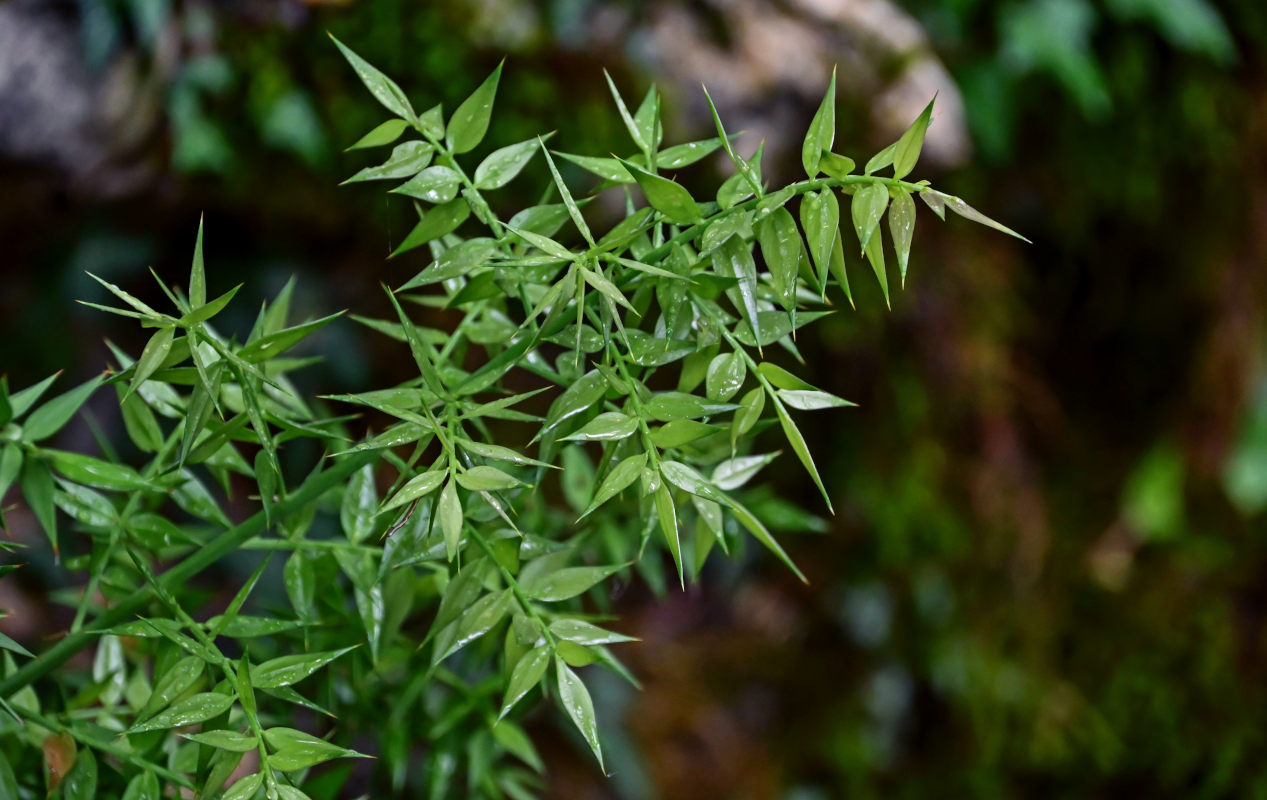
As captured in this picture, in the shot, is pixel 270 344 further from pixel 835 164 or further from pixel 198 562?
pixel 835 164

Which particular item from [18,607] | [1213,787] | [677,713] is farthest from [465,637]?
[1213,787]

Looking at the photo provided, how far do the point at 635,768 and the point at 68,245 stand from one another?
1141 millimetres

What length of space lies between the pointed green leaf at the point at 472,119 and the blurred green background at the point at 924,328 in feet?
3.00

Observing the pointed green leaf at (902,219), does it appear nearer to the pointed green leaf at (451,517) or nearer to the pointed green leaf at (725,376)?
the pointed green leaf at (725,376)

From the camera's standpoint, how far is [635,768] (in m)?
1.59

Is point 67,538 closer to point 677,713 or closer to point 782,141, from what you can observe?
point 677,713

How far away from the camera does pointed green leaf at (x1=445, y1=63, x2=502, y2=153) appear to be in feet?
1.64

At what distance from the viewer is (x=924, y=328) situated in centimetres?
173

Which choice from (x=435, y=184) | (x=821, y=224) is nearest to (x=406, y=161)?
(x=435, y=184)

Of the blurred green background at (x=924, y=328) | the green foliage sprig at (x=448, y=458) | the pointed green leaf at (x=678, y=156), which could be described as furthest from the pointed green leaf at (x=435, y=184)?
the blurred green background at (x=924, y=328)

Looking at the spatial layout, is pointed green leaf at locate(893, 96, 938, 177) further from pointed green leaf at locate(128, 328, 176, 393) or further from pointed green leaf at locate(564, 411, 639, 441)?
pointed green leaf at locate(128, 328, 176, 393)

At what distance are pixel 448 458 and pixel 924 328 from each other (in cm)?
145

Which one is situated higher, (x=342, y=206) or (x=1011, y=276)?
(x=342, y=206)

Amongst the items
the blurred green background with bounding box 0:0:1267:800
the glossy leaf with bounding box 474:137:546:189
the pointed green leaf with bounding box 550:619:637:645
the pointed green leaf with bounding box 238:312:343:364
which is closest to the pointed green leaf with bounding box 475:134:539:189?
the glossy leaf with bounding box 474:137:546:189
